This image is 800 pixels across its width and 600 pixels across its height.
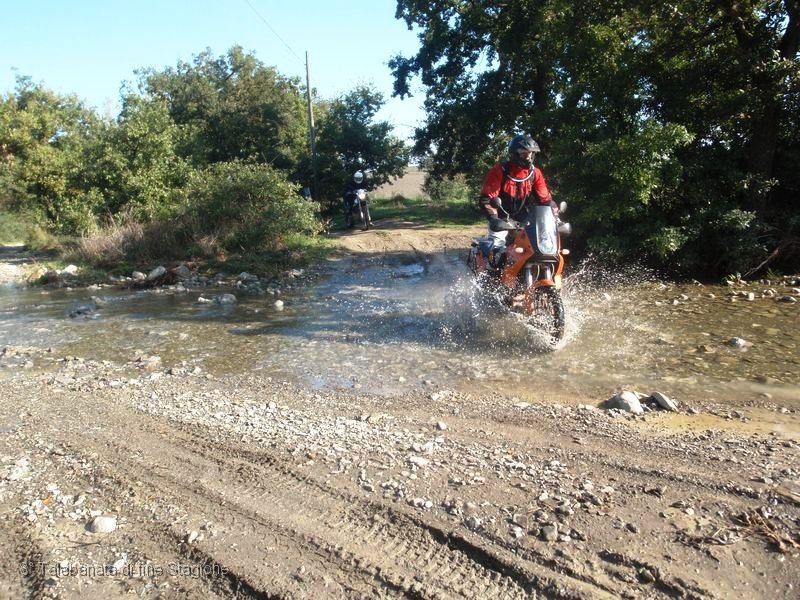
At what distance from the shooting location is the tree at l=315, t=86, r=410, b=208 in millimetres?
22812

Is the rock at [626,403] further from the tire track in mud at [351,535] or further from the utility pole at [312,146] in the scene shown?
the utility pole at [312,146]

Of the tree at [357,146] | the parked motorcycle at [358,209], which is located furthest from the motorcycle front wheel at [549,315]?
the tree at [357,146]

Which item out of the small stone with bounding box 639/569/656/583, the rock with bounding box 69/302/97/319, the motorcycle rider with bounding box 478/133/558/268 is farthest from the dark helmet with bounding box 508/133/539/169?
the rock with bounding box 69/302/97/319

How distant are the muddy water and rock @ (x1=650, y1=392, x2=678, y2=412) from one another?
0.32 meters

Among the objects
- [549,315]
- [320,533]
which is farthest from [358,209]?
[320,533]

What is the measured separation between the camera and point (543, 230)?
6.61 m

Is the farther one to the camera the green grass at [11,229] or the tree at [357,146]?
the green grass at [11,229]

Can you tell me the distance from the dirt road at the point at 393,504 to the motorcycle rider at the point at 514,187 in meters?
2.90

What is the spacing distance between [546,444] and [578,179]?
7.61 m

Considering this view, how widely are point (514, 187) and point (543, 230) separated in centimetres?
117

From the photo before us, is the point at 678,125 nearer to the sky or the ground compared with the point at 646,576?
nearer to the sky

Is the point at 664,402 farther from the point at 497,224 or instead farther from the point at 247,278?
the point at 247,278

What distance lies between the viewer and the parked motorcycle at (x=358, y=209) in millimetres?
18531

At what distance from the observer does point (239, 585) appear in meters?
2.86
